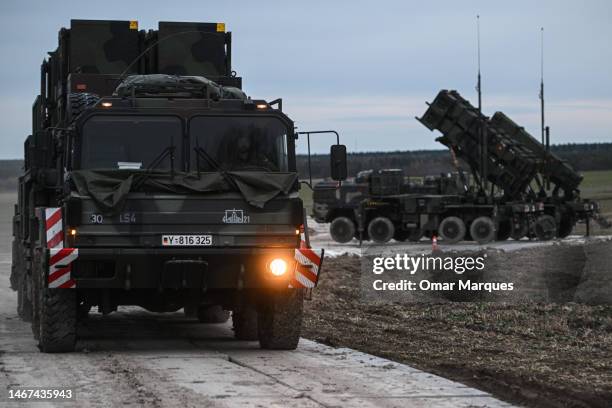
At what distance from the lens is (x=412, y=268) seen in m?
26.0

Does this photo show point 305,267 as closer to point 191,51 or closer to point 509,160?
point 191,51

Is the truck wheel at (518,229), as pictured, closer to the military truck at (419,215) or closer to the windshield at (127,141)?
the military truck at (419,215)

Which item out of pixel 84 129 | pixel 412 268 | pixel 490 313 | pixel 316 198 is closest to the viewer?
pixel 84 129

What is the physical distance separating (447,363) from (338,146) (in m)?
2.72

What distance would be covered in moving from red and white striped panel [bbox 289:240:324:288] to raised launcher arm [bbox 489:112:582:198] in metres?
29.2

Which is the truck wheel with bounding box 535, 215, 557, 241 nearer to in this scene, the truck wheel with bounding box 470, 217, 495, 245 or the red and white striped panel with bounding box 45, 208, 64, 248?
the truck wheel with bounding box 470, 217, 495, 245

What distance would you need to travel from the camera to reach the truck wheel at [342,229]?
134ft

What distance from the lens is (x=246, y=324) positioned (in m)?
14.4

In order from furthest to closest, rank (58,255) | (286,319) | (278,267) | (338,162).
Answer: (338,162)
(286,319)
(278,267)
(58,255)

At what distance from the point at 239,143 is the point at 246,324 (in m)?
2.52

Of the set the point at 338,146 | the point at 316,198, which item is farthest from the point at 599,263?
the point at 316,198

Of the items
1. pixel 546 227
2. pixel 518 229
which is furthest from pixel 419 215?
pixel 546 227

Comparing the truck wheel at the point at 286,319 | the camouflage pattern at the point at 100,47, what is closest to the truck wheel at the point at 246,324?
the truck wheel at the point at 286,319

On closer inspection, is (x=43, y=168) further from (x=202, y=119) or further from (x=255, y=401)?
(x=255, y=401)
